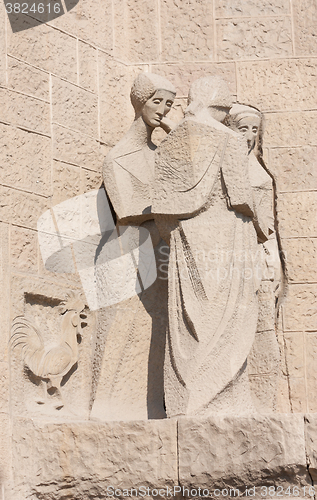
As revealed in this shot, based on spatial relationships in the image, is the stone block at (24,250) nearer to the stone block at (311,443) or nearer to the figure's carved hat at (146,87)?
the figure's carved hat at (146,87)

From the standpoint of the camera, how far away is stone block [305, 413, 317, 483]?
14.7 feet

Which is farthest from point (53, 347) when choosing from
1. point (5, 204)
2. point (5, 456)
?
point (5, 204)

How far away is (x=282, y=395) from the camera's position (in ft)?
19.1

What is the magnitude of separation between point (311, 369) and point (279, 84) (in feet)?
5.81

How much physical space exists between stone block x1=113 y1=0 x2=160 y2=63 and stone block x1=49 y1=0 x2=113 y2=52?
7 centimetres

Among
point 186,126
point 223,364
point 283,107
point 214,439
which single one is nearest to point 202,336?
point 223,364

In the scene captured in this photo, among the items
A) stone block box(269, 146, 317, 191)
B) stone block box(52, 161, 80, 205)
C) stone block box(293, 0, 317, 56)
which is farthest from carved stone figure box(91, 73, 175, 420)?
stone block box(293, 0, 317, 56)

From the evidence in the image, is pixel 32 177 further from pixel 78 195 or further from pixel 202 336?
pixel 202 336

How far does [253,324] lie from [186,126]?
1051 millimetres

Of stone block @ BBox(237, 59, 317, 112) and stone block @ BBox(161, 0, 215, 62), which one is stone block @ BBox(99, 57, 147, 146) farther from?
stone block @ BBox(237, 59, 317, 112)

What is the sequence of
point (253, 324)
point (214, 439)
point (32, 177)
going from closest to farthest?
1. point (214, 439)
2. point (253, 324)
3. point (32, 177)

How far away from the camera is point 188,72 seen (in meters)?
6.29

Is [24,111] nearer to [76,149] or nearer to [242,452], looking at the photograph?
[76,149]

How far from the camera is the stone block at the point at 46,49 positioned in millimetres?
5625
